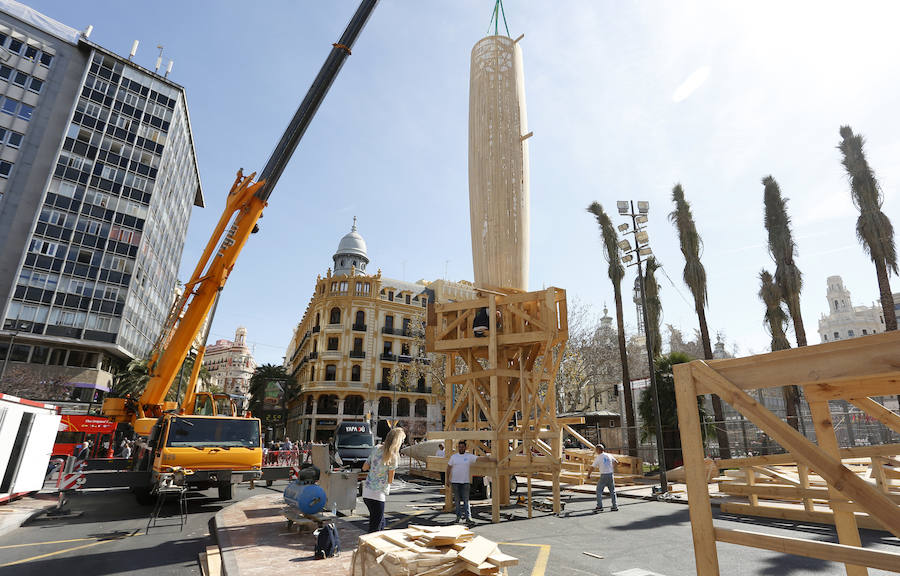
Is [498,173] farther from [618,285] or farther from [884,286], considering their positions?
[884,286]

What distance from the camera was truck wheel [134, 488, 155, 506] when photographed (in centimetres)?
1120

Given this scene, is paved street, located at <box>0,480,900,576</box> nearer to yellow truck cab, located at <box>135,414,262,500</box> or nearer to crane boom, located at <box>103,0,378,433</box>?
yellow truck cab, located at <box>135,414,262,500</box>

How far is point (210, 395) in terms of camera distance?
40.1 feet

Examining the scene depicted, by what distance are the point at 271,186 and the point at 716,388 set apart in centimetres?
1242

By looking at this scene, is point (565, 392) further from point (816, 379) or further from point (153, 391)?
point (816, 379)

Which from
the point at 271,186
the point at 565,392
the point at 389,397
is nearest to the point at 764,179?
the point at 565,392

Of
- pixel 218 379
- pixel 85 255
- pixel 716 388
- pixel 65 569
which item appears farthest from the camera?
pixel 218 379

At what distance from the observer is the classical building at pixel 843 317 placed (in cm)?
8656

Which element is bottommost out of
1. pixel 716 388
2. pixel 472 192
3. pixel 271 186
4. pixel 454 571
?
pixel 454 571

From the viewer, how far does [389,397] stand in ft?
152

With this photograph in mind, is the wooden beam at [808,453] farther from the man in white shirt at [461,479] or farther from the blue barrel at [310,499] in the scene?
the man in white shirt at [461,479]

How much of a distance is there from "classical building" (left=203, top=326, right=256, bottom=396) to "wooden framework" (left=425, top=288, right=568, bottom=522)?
132 m

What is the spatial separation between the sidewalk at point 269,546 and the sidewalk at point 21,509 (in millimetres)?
3867

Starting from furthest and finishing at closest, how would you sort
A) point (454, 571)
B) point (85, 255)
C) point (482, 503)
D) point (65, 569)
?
1. point (85, 255)
2. point (482, 503)
3. point (65, 569)
4. point (454, 571)
